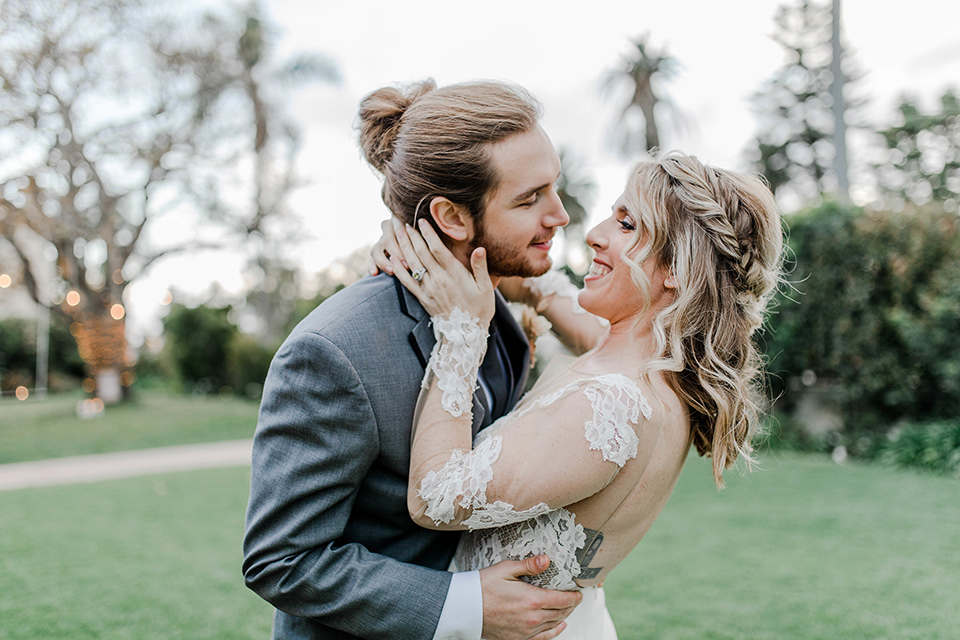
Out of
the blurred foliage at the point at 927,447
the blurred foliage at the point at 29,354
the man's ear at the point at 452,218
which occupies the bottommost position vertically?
the blurred foliage at the point at 29,354

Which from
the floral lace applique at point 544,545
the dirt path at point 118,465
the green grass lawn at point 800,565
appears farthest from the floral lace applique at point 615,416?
the dirt path at point 118,465

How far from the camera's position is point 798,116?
29.8 meters

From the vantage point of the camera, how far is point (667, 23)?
17.0 metres

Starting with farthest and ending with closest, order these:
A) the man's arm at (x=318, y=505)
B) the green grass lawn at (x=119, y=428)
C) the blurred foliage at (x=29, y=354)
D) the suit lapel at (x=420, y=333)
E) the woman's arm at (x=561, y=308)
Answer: the blurred foliage at (x=29, y=354)
the green grass lawn at (x=119, y=428)
the woman's arm at (x=561, y=308)
the suit lapel at (x=420, y=333)
the man's arm at (x=318, y=505)

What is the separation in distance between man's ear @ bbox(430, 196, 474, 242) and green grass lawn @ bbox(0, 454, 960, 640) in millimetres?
3535

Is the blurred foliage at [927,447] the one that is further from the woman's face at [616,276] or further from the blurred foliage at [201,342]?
the blurred foliage at [201,342]

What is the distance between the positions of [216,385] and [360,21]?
15.2 meters

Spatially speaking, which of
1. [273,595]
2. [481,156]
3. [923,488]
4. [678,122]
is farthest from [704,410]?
[678,122]

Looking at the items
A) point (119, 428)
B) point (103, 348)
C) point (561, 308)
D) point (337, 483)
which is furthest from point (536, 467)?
point (103, 348)

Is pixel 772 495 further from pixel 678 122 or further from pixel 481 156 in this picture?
pixel 678 122

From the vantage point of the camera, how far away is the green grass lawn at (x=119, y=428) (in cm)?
1328

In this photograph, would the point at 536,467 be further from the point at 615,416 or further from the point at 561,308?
the point at 561,308

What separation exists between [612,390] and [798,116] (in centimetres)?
3225

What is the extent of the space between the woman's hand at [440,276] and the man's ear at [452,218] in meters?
0.05
